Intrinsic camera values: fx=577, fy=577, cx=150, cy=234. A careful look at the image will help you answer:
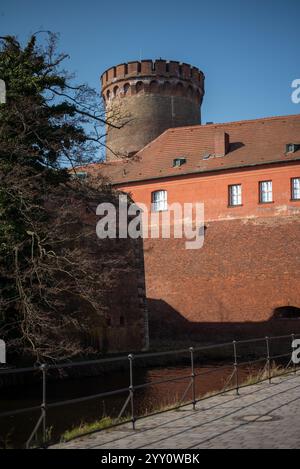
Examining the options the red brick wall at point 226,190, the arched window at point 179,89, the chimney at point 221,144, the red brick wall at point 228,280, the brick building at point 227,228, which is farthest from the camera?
the arched window at point 179,89

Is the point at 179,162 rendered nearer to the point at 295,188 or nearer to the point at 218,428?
the point at 295,188

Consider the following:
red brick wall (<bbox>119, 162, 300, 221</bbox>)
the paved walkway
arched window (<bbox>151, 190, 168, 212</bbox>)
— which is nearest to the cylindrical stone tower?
arched window (<bbox>151, 190, 168, 212</bbox>)

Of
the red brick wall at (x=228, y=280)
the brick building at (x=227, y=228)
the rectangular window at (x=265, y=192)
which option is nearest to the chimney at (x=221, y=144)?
the brick building at (x=227, y=228)

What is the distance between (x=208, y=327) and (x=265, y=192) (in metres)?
7.04

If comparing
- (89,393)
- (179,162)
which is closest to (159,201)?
(179,162)

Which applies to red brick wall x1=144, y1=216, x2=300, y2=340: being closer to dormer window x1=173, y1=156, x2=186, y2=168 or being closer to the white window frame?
the white window frame

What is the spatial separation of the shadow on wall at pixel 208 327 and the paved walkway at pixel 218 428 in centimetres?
1726

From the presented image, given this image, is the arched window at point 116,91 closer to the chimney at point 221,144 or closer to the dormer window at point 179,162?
the dormer window at point 179,162

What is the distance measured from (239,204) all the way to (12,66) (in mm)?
14429

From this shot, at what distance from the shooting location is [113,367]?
20.8 meters

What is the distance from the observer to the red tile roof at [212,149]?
27719 mm

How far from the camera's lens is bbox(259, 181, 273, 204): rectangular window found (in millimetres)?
26969

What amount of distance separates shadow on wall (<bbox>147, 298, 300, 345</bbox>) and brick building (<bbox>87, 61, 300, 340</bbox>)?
5cm

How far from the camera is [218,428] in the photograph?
675cm
